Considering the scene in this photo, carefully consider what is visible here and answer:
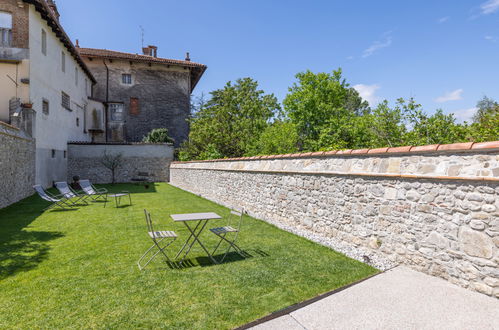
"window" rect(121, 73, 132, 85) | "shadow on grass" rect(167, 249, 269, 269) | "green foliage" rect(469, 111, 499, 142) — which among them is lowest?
"shadow on grass" rect(167, 249, 269, 269)

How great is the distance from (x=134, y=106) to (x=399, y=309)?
26707 millimetres

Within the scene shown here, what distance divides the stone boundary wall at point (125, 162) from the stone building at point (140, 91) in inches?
180

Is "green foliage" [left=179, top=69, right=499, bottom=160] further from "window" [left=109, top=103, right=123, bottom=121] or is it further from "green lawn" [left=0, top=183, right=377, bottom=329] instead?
"window" [left=109, top=103, right=123, bottom=121]

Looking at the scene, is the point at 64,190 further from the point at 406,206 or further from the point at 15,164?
the point at 406,206

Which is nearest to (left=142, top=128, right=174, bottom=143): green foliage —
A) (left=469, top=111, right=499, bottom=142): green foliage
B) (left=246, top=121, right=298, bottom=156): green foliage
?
(left=246, top=121, right=298, bottom=156): green foliage

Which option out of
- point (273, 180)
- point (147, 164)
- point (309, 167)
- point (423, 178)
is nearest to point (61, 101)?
point (147, 164)

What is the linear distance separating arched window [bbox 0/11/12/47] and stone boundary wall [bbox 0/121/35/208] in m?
4.51

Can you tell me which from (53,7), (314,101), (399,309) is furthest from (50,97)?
(314,101)

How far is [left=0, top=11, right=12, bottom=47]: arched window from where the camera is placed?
1266cm

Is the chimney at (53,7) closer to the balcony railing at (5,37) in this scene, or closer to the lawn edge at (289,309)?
the balcony railing at (5,37)

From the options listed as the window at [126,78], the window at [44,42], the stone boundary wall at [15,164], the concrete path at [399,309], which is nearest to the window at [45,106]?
the window at [44,42]

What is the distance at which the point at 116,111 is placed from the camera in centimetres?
2475

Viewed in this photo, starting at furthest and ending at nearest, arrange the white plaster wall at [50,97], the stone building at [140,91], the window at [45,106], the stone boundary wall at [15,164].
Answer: the stone building at [140,91], the window at [45,106], the white plaster wall at [50,97], the stone boundary wall at [15,164]

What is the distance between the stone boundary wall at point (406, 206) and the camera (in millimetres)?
3332
